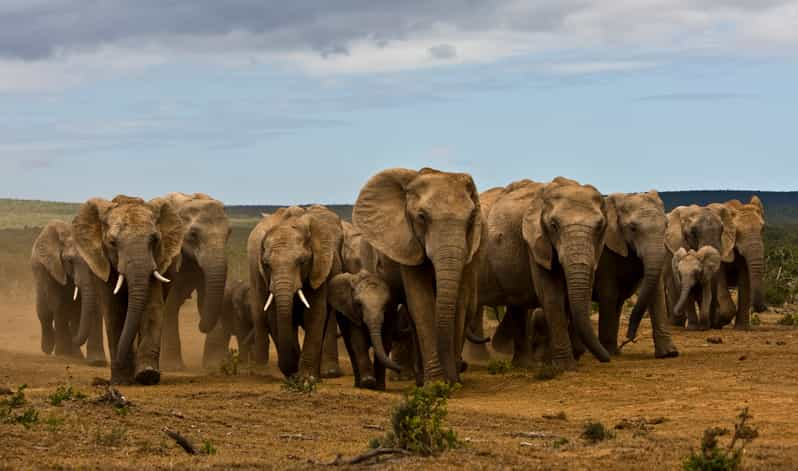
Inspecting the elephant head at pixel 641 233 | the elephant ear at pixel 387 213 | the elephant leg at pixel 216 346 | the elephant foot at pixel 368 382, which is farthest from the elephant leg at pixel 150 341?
the elephant head at pixel 641 233

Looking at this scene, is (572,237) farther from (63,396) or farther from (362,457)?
(362,457)

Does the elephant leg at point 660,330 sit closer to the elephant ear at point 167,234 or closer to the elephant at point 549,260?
the elephant at point 549,260

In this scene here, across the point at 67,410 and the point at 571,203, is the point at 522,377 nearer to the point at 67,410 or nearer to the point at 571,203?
the point at 571,203

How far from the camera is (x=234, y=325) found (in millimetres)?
25891

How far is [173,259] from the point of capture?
68.1 feet

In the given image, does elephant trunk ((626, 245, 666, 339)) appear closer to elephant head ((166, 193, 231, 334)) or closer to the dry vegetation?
the dry vegetation

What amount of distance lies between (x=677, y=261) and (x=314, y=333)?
38.9ft

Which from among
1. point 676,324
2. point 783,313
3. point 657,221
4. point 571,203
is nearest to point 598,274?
point 657,221

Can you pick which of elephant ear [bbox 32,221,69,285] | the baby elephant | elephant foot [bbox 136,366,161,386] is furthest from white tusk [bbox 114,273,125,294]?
the baby elephant

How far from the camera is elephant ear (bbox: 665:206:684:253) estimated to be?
103 ft

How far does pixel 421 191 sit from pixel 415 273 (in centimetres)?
103

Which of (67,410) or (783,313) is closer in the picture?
(67,410)

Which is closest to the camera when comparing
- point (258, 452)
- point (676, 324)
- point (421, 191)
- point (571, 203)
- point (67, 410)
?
point (258, 452)

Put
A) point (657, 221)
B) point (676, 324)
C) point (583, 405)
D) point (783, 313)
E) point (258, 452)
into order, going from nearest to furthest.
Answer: point (258, 452) < point (583, 405) < point (657, 221) < point (676, 324) < point (783, 313)
